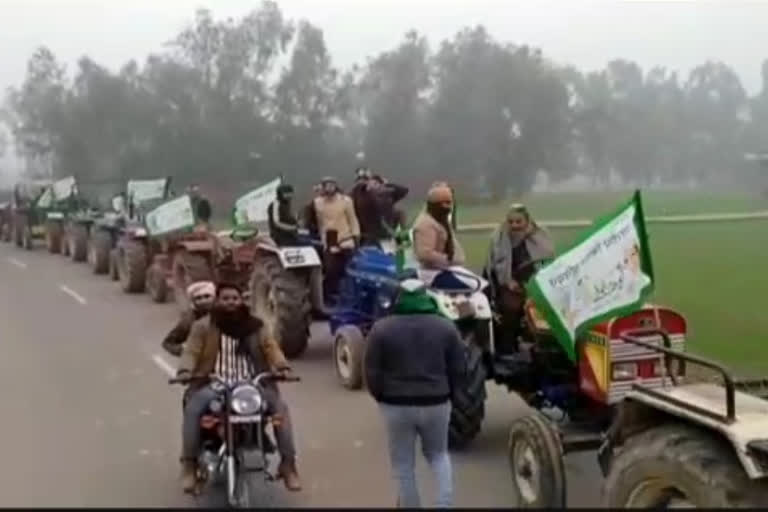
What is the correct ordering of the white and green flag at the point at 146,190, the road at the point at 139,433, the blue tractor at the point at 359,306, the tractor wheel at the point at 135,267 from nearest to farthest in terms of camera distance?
the road at the point at 139,433 < the blue tractor at the point at 359,306 < the tractor wheel at the point at 135,267 < the white and green flag at the point at 146,190

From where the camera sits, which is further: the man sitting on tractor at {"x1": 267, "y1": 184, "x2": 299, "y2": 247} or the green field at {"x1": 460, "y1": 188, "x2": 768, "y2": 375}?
the green field at {"x1": 460, "y1": 188, "x2": 768, "y2": 375}

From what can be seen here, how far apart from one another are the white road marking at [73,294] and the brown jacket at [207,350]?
12.2 meters

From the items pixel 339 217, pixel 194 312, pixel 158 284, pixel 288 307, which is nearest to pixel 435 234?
pixel 194 312

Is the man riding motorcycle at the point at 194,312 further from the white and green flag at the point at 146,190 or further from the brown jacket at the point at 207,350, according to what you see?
the white and green flag at the point at 146,190

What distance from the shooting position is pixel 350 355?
38.4 feet

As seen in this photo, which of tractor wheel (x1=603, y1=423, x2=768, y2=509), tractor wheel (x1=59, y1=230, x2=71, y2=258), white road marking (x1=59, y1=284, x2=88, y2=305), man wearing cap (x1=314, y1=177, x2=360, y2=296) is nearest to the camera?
tractor wheel (x1=603, y1=423, x2=768, y2=509)

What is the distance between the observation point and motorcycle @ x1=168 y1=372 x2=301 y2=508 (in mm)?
7434

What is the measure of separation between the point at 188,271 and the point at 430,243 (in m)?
7.91

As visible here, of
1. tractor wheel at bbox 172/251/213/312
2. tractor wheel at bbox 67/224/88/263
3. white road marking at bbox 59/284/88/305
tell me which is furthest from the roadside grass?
tractor wheel at bbox 67/224/88/263

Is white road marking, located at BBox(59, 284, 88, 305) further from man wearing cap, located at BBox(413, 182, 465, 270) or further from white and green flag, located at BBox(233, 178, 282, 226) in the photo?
man wearing cap, located at BBox(413, 182, 465, 270)

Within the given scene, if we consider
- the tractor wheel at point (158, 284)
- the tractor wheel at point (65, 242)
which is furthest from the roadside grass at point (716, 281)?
the tractor wheel at point (65, 242)

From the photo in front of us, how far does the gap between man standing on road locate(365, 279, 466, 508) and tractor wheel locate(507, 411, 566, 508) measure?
48 cm

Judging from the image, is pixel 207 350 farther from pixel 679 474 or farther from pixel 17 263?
pixel 17 263

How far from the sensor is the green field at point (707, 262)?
14898mm
